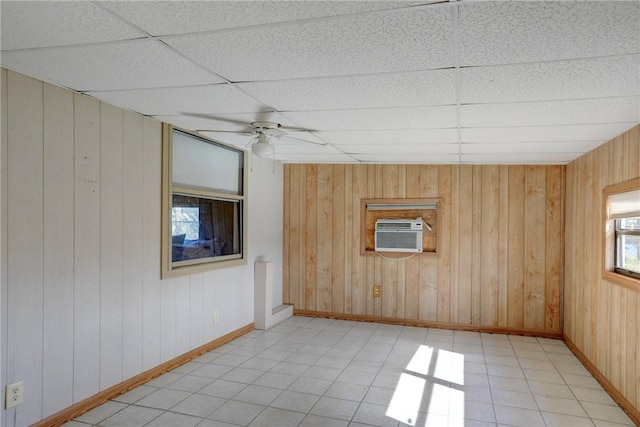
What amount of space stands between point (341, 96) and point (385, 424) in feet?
6.50

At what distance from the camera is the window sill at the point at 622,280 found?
2.73 meters

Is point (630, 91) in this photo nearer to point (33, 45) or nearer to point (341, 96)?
point (341, 96)

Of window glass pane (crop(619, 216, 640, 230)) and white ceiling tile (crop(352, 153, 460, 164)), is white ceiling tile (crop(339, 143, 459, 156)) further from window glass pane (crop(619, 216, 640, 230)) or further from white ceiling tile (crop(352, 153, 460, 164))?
window glass pane (crop(619, 216, 640, 230))

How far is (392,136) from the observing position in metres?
3.43

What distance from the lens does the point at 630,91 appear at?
2.13 meters

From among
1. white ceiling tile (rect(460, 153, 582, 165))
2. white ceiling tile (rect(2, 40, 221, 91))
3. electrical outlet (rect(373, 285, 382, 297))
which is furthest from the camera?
electrical outlet (rect(373, 285, 382, 297))

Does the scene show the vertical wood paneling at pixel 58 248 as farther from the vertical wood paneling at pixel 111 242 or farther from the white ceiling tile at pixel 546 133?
the white ceiling tile at pixel 546 133

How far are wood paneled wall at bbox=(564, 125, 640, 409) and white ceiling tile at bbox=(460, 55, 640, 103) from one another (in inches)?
37.0

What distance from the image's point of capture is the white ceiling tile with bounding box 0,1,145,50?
1.46 m

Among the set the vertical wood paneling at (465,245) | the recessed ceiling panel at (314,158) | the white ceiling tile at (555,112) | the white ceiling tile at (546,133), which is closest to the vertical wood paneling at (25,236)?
the white ceiling tile at (555,112)

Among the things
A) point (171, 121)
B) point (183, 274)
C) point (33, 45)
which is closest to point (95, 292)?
point (183, 274)

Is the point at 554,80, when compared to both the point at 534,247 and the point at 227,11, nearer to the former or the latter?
the point at 227,11

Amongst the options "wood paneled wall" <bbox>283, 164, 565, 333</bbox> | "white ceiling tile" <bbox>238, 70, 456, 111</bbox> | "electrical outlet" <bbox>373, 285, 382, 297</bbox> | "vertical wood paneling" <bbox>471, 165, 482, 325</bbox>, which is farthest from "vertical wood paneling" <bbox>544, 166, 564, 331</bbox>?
"white ceiling tile" <bbox>238, 70, 456, 111</bbox>

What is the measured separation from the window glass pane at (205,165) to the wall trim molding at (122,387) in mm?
1459
